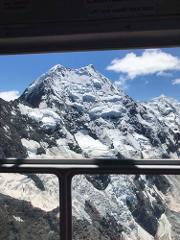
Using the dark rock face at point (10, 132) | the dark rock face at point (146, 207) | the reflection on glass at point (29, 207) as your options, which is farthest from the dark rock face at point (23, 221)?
the dark rock face at point (146, 207)

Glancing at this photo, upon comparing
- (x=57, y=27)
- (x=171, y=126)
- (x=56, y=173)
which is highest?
(x=57, y=27)

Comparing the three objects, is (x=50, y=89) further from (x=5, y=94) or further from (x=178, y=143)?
(x=178, y=143)

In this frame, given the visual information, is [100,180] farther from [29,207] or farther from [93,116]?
[29,207]

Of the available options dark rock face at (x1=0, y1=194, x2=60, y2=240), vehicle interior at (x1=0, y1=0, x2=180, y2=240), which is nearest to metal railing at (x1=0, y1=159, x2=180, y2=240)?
vehicle interior at (x1=0, y1=0, x2=180, y2=240)

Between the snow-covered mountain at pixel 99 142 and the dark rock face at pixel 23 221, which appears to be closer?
the snow-covered mountain at pixel 99 142

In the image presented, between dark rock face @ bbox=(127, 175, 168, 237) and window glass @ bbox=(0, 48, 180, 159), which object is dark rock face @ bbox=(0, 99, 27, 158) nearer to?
window glass @ bbox=(0, 48, 180, 159)

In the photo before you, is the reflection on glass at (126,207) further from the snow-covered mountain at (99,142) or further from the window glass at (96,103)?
the window glass at (96,103)

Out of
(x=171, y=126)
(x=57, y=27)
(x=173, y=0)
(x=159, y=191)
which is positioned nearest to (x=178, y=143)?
(x=171, y=126)
